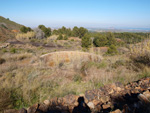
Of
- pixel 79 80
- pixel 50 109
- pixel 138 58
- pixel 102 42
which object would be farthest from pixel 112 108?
pixel 102 42

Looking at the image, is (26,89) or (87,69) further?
(87,69)

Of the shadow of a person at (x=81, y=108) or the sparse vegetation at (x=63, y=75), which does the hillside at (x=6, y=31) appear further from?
the shadow of a person at (x=81, y=108)

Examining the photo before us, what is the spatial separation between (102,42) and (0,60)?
53.1 feet

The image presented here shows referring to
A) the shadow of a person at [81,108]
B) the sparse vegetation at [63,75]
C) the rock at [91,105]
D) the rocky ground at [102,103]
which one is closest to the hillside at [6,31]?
the sparse vegetation at [63,75]

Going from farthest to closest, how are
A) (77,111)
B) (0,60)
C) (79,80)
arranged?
(0,60) → (79,80) → (77,111)

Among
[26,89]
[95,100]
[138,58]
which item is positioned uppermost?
[138,58]

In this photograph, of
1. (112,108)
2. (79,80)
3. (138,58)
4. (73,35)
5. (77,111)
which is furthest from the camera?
(73,35)

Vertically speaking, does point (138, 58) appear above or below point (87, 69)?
above

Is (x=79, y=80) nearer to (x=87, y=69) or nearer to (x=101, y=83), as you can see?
(x=101, y=83)

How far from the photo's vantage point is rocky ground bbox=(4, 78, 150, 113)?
157 cm

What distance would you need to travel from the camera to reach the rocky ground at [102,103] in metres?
1.57

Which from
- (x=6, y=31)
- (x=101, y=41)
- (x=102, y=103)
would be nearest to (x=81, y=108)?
(x=102, y=103)

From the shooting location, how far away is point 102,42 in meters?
18.4

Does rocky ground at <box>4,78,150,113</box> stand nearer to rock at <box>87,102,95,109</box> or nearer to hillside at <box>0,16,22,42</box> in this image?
Answer: rock at <box>87,102,95,109</box>
